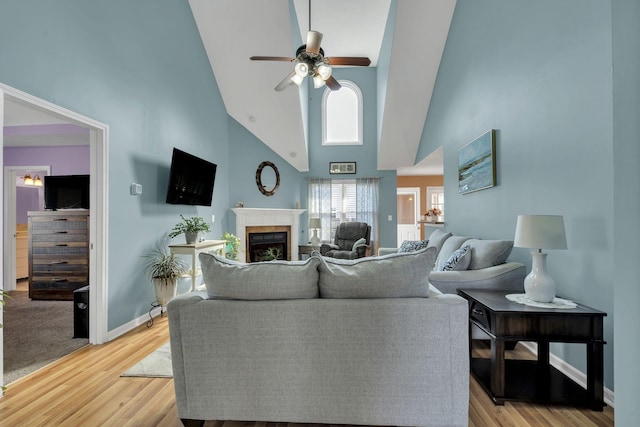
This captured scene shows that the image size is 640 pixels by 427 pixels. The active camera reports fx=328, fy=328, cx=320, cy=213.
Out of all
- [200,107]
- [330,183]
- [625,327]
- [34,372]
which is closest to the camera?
[625,327]

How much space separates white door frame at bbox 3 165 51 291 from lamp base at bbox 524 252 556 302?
21.4 ft

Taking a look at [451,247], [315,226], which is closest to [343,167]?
[315,226]

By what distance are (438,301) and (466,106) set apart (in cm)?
333

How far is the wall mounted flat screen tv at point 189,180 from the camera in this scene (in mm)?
4043

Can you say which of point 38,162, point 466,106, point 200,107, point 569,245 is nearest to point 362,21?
point 466,106

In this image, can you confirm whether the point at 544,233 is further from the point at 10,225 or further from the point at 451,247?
the point at 10,225

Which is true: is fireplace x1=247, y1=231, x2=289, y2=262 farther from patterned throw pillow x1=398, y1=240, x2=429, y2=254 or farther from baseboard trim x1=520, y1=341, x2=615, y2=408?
baseboard trim x1=520, y1=341, x2=615, y2=408

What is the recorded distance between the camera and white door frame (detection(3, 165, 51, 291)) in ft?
16.7

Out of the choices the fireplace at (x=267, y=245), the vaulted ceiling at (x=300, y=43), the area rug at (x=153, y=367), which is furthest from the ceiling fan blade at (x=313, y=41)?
the fireplace at (x=267, y=245)

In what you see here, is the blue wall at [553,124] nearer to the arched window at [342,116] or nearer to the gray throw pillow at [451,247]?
the gray throw pillow at [451,247]

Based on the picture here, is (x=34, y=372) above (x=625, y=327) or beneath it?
beneath

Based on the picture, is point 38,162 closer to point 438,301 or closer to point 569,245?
point 438,301

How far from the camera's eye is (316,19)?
215 inches

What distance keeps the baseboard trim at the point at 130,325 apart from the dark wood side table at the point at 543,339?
314 centimetres
